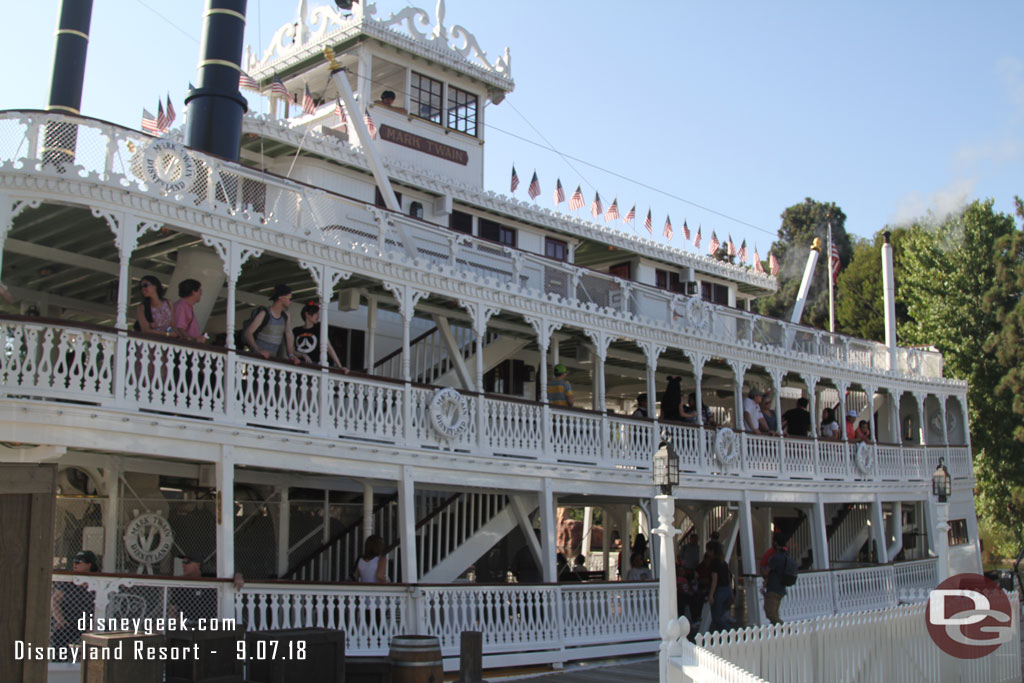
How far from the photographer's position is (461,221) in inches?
830

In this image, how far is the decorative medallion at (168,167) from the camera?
40.1 ft

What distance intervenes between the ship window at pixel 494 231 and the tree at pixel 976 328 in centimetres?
2275

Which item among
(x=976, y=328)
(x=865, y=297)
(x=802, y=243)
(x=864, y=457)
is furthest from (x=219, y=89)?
(x=802, y=243)

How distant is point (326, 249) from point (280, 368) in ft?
6.33

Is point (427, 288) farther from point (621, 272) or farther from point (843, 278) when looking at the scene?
point (843, 278)

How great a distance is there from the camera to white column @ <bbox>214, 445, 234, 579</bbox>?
12.1 m

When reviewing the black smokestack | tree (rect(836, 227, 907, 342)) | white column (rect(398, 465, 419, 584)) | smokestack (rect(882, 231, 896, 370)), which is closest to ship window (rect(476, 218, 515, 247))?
the black smokestack

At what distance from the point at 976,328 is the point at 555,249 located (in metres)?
22.3

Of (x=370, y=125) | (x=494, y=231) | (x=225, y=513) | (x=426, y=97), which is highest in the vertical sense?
(x=426, y=97)

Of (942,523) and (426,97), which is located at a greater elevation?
(426,97)

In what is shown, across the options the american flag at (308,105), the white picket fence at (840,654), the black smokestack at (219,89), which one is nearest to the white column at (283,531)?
the black smokestack at (219,89)

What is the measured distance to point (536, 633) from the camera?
1541cm

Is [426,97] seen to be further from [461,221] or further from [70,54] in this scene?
[70,54]

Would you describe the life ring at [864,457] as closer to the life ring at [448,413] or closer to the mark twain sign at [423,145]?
the mark twain sign at [423,145]
